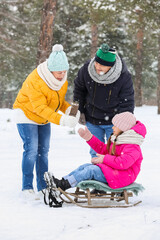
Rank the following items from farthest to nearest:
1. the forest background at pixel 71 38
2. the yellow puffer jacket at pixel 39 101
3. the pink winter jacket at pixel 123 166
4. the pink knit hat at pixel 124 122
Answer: the forest background at pixel 71 38 → the yellow puffer jacket at pixel 39 101 → the pink knit hat at pixel 124 122 → the pink winter jacket at pixel 123 166

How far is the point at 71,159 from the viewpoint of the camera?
718 centimetres

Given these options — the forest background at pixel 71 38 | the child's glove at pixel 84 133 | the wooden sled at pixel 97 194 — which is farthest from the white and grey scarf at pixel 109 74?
the forest background at pixel 71 38

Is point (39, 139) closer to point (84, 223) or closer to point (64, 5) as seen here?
point (84, 223)

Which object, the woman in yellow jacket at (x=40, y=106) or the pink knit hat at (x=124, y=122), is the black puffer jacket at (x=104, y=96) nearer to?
the woman in yellow jacket at (x=40, y=106)

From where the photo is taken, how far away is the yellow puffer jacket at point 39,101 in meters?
4.25

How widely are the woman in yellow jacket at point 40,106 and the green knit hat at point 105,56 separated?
433mm

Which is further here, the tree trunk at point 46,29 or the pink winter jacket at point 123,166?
the tree trunk at point 46,29

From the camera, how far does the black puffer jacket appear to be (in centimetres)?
459

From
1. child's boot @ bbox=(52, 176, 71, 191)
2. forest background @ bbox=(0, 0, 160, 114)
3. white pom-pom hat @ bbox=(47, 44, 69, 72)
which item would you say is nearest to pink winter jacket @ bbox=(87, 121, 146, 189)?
child's boot @ bbox=(52, 176, 71, 191)

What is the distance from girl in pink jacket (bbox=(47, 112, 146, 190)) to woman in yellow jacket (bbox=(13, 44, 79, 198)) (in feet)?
1.90

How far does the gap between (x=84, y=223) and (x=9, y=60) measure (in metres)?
23.8

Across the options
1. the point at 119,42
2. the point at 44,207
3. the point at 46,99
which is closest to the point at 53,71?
the point at 46,99

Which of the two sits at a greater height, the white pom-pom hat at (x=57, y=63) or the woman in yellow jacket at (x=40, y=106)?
the white pom-pom hat at (x=57, y=63)

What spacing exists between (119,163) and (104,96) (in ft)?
3.49
